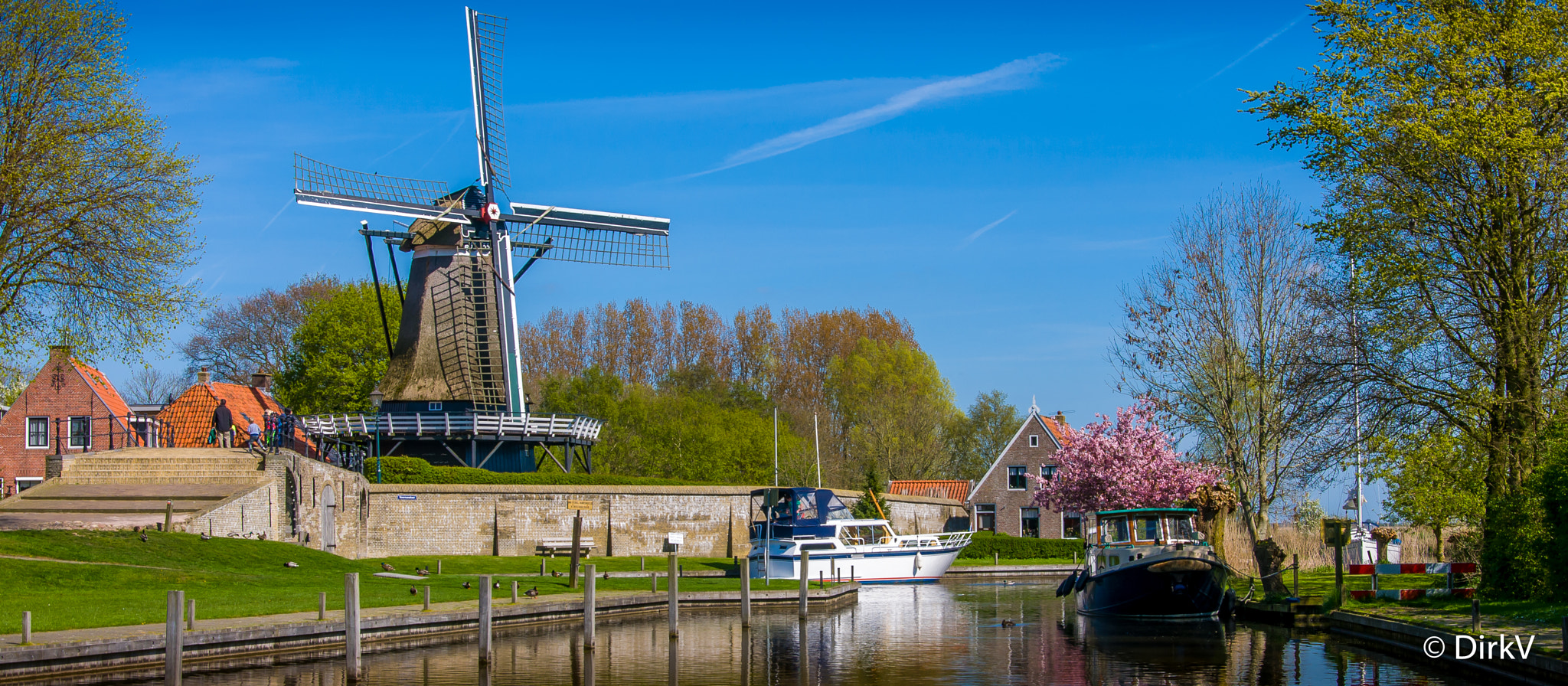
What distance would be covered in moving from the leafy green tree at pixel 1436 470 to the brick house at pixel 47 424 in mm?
42694

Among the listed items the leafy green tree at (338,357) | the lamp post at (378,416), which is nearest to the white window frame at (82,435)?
the leafy green tree at (338,357)

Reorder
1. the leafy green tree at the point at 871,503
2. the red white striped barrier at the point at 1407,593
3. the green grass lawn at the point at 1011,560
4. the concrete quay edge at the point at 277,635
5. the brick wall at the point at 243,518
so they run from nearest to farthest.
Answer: the concrete quay edge at the point at 277,635, the red white striped barrier at the point at 1407,593, the brick wall at the point at 243,518, the leafy green tree at the point at 871,503, the green grass lawn at the point at 1011,560

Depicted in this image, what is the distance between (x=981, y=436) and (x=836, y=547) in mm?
46258

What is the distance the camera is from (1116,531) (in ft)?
88.8

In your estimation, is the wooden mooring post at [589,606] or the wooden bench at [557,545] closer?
the wooden mooring post at [589,606]

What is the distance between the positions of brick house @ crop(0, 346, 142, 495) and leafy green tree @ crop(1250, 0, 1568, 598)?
42.8 meters

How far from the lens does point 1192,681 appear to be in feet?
54.3

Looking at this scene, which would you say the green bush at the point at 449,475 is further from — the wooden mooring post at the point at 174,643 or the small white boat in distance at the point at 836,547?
the wooden mooring post at the point at 174,643

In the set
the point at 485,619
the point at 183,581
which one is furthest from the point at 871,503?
the point at 485,619

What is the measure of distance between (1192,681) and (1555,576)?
738cm

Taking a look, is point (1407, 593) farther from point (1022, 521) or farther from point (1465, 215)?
point (1022, 521)

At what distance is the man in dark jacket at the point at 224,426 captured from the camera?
38.3 m

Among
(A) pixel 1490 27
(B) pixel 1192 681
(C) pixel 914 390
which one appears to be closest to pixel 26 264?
(B) pixel 1192 681

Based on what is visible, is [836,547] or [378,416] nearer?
[836,547]
